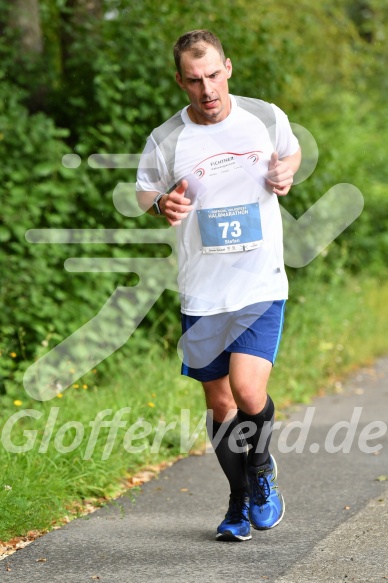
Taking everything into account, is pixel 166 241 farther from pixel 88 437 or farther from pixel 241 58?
pixel 88 437

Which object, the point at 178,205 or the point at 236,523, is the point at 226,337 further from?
the point at 236,523

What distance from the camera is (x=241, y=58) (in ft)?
34.3

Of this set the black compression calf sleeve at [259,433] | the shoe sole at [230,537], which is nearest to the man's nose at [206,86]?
the black compression calf sleeve at [259,433]

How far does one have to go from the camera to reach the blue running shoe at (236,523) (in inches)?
202

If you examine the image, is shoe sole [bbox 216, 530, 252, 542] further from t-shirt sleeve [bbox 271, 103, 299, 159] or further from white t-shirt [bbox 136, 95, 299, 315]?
t-shirt sleeve [bbox 271, 103, 299, 159]

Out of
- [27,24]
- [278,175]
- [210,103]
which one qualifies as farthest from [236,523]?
[27,24]

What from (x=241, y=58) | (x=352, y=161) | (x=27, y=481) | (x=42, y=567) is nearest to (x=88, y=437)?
(x=27, y=481)

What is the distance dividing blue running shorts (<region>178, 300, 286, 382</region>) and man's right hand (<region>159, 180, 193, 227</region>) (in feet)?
1.64

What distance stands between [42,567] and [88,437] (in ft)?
5.47

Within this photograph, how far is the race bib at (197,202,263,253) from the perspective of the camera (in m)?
4.90

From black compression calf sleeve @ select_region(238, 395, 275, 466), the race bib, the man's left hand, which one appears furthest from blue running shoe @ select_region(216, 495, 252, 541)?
the man's left hand

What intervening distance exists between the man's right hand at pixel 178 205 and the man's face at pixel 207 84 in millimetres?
357

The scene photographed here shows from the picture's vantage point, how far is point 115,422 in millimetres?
6832

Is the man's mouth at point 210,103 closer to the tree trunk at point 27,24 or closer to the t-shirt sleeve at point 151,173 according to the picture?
the t-shirt sleeve at point 151,173
